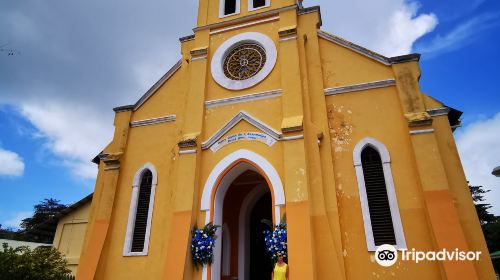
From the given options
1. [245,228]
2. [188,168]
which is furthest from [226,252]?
[188,168]

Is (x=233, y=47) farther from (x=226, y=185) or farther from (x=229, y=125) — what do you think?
(x=226, y=185)

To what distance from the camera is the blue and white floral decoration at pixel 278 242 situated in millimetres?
8359

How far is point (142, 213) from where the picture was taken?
11156mm

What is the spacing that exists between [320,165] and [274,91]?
2.90 m

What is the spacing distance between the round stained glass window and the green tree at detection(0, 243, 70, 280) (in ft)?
27.7

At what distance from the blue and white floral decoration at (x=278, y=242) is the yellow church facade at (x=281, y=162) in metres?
0.20

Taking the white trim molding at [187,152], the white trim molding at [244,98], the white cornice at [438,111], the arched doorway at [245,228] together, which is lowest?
the arched doorway at [245,228]

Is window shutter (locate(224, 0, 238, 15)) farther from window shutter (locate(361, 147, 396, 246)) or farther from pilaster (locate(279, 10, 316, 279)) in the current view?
window shutter (locate(361, 147, 396, 246))

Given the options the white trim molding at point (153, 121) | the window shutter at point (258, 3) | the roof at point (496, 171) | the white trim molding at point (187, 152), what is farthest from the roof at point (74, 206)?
the roof at point (496, 171)

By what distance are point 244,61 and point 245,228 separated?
6104 mm

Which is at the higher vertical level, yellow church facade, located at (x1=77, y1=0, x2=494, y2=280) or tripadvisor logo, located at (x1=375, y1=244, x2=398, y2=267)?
yellow church facade, located at (x1=77, y1=0, x2=494, y2=280)

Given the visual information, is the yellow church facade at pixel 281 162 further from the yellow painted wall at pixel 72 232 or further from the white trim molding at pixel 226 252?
the yellow painted wall at pixel 72 232

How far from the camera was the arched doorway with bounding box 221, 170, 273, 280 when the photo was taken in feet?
39.1

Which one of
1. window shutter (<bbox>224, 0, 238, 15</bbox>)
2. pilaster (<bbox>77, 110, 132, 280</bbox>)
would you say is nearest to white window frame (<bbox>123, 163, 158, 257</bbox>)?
pilaster (<bbox>77, 110, 132, 280</bbox>)
